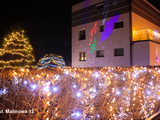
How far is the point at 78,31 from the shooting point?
1548cm

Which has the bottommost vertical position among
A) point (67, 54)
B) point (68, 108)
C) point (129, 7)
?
point (68, 108)

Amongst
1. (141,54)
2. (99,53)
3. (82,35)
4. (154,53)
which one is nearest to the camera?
(141,54)

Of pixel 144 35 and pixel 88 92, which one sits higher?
pixel 144 35

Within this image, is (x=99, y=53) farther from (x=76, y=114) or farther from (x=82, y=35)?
(x=76, y=114)

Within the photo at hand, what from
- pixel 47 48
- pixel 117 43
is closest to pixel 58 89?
pixel 117 43

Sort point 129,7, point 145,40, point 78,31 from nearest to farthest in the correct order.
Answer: point 145,40
point 129,7
point 78,31

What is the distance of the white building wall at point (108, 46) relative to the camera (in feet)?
39.0

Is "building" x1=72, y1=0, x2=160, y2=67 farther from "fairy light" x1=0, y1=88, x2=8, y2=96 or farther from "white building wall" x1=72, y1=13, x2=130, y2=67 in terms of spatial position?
"fairy light" x1=0, y1=88, x2=8, y2=96

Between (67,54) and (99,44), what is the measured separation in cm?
594

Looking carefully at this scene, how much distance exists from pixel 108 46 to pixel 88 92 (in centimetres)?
1053

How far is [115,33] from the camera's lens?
41.4 ft

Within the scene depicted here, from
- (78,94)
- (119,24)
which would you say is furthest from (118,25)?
(78,94)

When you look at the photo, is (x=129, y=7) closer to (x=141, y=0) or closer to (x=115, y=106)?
(x=141, y=0)

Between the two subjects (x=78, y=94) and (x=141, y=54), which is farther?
(x=141, y=54)
